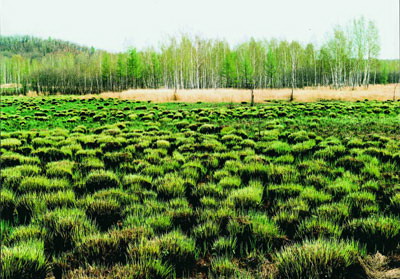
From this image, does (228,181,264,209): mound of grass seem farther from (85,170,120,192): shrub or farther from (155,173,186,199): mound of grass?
(85,170,120,192): shrub

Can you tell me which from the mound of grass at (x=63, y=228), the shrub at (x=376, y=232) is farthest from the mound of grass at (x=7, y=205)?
the shrub at (x=376, y=232)

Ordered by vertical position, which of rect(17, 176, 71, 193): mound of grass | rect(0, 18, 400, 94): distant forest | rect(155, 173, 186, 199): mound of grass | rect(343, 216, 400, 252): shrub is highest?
rect(0, 18, 400, 94): distant forest

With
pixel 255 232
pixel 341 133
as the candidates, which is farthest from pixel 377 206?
pixel 341 133

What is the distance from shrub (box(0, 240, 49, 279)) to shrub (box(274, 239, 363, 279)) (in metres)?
2.14

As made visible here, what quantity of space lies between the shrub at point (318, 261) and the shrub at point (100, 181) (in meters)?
3.15

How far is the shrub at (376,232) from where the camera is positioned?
9.27 ft

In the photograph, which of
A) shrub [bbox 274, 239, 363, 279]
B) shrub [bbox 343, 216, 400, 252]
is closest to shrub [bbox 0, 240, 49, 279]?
shrub [bbox 274, 239, 363, 279]

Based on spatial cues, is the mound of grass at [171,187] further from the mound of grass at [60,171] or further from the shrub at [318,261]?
the shrub at [318,261]

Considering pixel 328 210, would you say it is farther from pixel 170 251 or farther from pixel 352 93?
pixel 352 93

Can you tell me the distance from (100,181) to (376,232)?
13.7ft

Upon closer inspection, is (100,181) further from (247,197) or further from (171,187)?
(247,197)

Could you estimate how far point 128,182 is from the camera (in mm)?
4684

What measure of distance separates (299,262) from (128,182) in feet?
10.4

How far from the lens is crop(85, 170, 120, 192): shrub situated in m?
4.63
